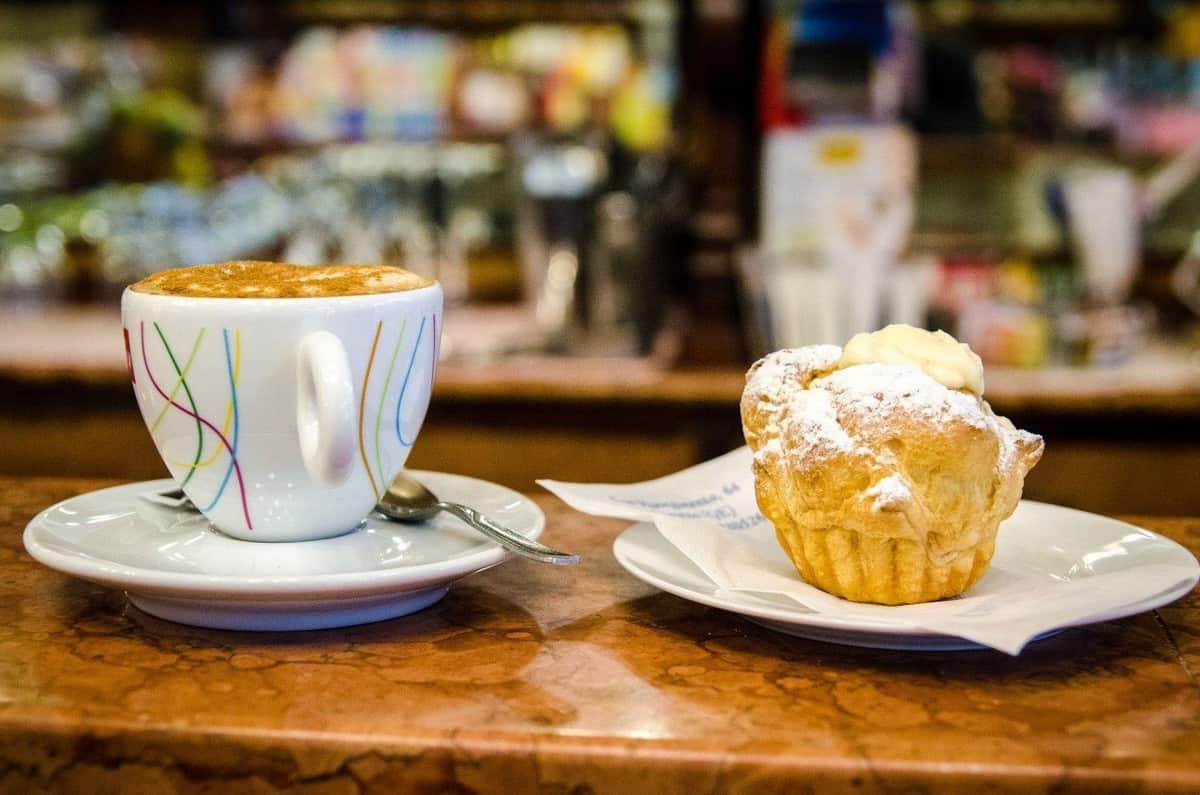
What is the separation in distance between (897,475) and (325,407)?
0.29 meters

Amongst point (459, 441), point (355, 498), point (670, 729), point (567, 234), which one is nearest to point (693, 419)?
point (459, 441)

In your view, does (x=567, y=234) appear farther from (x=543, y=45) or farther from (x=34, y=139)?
(x=34, y=139)

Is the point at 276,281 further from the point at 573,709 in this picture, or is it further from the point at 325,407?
the point at 573,709

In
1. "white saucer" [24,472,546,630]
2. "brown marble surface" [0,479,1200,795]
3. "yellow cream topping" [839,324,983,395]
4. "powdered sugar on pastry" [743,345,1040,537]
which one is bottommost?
"brown marble surface" [0,479,1200,795]

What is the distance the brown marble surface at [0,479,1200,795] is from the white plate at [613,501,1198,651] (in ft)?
0.05

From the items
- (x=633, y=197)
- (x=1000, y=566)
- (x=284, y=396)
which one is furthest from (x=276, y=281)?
(x=633, y=197)

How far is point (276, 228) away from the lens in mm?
3338

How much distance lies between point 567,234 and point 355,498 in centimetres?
220

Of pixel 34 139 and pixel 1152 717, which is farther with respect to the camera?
pixel 34 139

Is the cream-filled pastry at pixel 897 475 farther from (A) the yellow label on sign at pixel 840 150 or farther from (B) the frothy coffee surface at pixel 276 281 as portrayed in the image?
(A) the yellow label on sign at pixel 840 150

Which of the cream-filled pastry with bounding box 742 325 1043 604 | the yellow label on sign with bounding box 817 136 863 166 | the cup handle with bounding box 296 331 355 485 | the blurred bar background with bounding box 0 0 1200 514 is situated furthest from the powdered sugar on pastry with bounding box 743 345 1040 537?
the yellow label on sign with bounding box 817 136 863 166

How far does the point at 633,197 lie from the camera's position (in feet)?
9.39

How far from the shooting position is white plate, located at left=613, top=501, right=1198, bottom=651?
0.65 meters

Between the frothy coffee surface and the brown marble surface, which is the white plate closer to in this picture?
the brown marble surface
